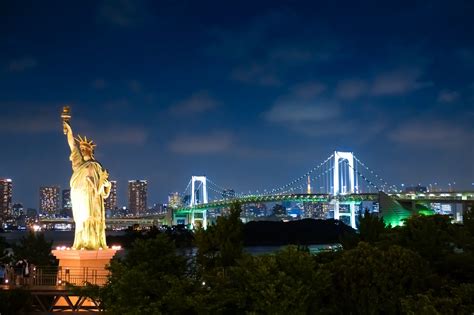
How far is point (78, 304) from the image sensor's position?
486 inches

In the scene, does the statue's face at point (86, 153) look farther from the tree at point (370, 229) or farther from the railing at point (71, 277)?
the tree at point (370, 229)

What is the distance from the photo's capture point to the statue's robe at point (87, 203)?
13.4m

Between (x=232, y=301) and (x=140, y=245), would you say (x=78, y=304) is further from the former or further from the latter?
(x=232, y=301)

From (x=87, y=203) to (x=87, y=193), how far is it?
0.75ft

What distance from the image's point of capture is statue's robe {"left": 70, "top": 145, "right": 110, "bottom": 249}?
13352 mm

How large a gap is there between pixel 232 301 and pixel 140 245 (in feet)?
7.16

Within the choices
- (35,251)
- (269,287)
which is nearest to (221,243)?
(269,287)

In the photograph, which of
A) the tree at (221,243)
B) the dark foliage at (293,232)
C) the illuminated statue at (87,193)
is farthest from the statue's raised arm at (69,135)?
the dark foliage at (293,232)

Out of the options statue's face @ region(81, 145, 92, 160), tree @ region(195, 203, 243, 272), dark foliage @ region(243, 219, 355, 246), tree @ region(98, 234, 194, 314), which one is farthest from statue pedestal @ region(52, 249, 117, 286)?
dark foliage @ region(243, 219, 355, 246)

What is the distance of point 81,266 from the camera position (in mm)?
12922

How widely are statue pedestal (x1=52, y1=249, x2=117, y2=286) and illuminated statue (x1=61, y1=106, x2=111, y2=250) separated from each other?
32 cm

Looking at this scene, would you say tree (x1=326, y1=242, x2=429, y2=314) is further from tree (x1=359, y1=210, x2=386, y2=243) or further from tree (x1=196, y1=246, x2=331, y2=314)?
tree (x1=359, y1=210, x2=386, y2=243)

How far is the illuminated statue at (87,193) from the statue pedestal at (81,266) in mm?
323

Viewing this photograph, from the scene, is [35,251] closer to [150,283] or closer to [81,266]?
[81,266]
